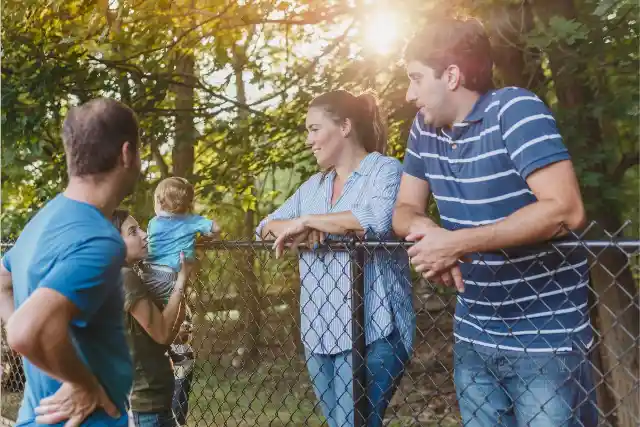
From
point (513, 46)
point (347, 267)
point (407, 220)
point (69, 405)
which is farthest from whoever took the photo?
point (513, 46)

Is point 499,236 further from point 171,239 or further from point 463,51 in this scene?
point 171,239

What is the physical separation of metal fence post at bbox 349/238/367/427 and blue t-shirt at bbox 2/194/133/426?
115cm

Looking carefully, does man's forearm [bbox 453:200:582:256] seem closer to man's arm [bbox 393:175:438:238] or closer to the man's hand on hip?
man's arm [bbox 393:175:438:238]

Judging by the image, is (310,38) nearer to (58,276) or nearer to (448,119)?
(448,119)

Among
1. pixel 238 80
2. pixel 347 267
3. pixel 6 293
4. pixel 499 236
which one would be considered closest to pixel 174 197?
pixel 347 267

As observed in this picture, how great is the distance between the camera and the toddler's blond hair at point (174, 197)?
3.23m

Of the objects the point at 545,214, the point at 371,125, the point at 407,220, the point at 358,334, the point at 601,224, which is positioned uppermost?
the point at 371,125

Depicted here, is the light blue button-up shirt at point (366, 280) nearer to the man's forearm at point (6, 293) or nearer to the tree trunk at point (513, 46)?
the man's forearm at point (6, 293)

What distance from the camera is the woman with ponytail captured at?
295cm

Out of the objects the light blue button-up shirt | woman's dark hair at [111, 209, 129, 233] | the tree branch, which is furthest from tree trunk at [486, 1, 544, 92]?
woman's dark hair at [111, 209, 129, 233]

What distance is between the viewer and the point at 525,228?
→ 2287 millimetres

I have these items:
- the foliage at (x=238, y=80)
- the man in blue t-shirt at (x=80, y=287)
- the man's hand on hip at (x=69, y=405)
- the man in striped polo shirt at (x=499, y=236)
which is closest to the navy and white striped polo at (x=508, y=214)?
the man in striped polo shirt at (x=499, y=236)

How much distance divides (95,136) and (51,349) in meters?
0.48

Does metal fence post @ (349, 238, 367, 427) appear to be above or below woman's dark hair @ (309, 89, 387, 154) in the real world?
below
